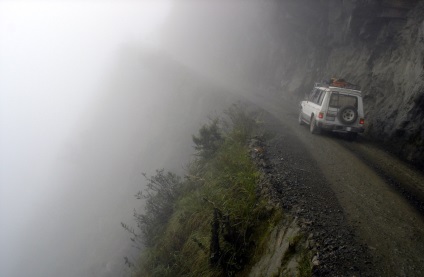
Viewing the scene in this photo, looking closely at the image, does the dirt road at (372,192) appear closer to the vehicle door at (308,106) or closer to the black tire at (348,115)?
the black tire at (348,115)

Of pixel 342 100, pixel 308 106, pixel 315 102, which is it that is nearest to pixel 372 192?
pixel 342 100

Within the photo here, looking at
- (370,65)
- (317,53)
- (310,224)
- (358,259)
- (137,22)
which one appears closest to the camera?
(358,259)

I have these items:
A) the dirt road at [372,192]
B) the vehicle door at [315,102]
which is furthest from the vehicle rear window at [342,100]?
the dirt road at [372,192]

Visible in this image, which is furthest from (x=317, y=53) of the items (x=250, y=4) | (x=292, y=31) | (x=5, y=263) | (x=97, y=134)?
(x=5, y=263)

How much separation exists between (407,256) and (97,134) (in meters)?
46.2

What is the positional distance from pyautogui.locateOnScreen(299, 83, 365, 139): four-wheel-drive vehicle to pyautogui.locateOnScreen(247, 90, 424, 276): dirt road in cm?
49

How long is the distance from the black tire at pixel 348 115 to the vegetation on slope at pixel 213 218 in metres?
3.12

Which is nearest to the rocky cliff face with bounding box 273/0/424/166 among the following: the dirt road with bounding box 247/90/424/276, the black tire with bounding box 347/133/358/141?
the black tire with bounding box 347/133/358/141

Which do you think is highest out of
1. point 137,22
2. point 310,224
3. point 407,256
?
point 137,22

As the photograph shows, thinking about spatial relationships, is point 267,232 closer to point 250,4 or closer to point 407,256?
point 407,256

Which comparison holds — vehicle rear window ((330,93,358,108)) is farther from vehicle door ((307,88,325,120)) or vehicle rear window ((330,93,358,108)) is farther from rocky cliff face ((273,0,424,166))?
rocky cliff face ((273,0,424,166))

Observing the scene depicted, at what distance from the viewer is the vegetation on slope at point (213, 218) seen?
233 inches

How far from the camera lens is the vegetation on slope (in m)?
5.91

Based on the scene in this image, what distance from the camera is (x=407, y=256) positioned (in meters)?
4.89
